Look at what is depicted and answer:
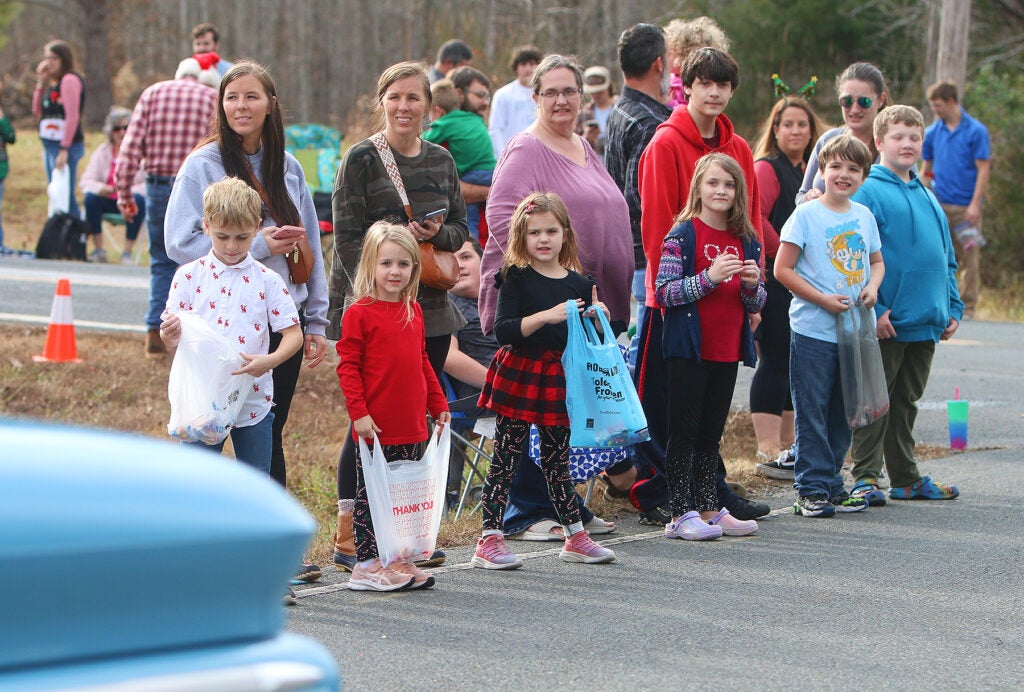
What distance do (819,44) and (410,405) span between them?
22.4 metres

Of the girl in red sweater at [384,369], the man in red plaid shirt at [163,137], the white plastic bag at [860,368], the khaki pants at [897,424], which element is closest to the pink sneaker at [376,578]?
the girl in red sweater at [384,369]

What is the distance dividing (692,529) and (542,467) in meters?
0.88

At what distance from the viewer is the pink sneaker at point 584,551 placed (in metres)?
6.04

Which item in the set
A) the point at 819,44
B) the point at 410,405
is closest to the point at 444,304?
the point at 410,405

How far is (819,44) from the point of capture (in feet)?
85.9

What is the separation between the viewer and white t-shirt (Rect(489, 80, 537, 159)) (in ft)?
37.3

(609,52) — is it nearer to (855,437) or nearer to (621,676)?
(855,437)

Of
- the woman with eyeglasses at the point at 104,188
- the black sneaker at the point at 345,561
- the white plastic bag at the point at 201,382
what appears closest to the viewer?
the white plastic bag at the point at 201,382

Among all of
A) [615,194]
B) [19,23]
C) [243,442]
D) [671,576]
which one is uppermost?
[19,23]

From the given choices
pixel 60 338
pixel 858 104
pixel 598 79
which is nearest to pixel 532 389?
pixel 858 104

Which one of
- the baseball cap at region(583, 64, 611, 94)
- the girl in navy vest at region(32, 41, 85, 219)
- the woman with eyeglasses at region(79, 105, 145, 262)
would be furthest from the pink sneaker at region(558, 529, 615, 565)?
the girl in navy vest at region(32, 41, 85, 219)

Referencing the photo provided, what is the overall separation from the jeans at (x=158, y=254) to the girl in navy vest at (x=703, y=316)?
4.68 meters

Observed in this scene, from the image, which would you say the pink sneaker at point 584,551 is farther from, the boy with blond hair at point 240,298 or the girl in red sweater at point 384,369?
the boy with blond hair at point 240,298

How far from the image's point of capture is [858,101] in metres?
8.10
